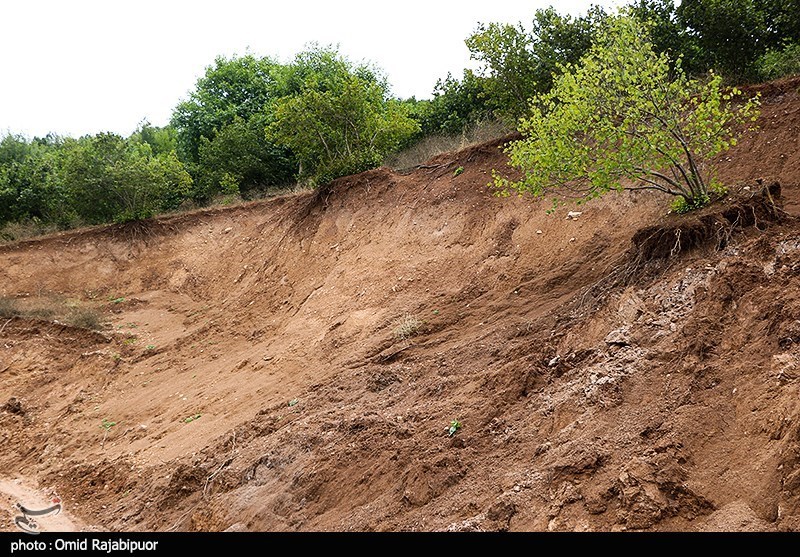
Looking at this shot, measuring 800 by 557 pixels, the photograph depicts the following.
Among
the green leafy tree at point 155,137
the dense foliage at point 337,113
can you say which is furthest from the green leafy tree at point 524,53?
the green leafy tree at point 155,137

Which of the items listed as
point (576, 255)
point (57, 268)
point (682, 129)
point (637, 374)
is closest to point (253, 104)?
point (57, 268)

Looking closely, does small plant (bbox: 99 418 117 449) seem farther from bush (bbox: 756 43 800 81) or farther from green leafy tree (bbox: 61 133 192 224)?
bush (bbox: 756 43 800 81)

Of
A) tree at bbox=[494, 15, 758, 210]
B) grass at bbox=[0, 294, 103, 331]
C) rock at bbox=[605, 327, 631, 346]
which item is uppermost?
tree at bbox=[494, 15, 758, 210]

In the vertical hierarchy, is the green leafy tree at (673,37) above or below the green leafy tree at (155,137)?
below

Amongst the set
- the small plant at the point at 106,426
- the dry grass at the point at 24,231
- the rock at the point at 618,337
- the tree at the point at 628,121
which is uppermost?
the dry grass at the point at 24,231

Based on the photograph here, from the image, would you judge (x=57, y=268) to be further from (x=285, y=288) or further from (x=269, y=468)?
(x=269, y=468)

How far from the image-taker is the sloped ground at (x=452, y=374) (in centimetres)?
547

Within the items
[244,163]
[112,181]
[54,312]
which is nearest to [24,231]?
[112,181]

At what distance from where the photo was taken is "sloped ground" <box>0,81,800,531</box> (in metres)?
5.47

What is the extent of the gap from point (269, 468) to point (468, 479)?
2885 mm

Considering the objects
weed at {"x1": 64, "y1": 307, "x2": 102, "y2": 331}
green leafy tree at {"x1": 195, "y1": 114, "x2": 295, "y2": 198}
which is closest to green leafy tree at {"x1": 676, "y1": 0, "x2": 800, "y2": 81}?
green leafy tree at {"x1": 195, "y1": 114, "x2": 295, "y2": 198}

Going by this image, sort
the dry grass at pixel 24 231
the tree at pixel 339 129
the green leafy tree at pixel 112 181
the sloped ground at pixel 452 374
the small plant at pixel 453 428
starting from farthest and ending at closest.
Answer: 1. the dry grass at pixel 24 231
2. the green leafy tree at pixel 112 181
3. the tree at pixel 339 129
4. the small plant at pixel 453 428
5. the sloped ground at pixel 452 374

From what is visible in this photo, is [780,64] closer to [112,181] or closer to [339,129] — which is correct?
[339,129]

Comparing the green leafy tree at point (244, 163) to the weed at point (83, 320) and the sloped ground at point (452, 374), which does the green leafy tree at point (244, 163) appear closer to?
the sloped ground at point (452, 374)
